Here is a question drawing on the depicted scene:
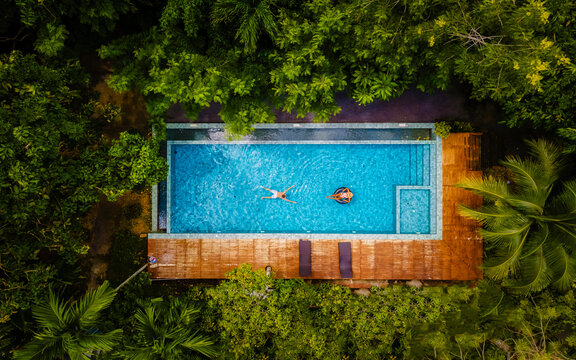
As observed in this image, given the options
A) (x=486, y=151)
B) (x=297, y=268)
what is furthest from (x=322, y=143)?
(x=486, y=151)

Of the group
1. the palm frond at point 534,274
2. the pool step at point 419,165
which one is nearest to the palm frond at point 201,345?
the pool step at point 419,165

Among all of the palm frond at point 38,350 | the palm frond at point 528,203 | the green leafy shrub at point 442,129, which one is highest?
the green leafy shrub at point 442,129

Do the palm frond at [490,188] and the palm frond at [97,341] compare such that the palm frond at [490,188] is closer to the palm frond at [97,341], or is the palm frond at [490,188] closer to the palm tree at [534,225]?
the palm tree at [534,225]

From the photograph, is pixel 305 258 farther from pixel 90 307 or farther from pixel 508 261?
pixel 90 307

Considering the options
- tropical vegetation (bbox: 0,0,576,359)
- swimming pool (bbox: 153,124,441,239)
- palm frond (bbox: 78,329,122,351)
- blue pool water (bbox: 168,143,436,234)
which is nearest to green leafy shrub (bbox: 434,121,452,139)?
swimming pool (bbox: 153,124,441,239)

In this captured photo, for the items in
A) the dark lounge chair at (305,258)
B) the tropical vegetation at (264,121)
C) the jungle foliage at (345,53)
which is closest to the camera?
the jungle foliage at (345,53)

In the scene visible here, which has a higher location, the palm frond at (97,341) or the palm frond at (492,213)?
the palm frond at (492,213)
